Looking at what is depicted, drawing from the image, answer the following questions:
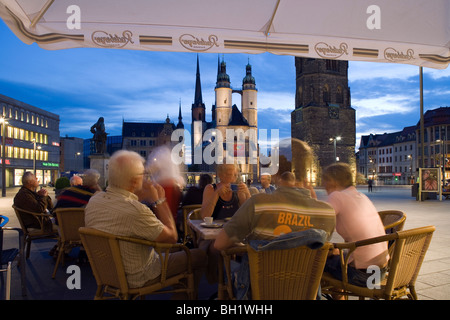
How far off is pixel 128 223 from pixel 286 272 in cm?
131

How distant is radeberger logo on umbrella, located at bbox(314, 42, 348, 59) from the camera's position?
14.0 ft

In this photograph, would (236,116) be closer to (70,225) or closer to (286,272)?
(70,225)

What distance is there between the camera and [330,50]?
429 centimetres

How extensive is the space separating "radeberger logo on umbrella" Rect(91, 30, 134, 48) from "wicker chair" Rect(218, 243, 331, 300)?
104 inches

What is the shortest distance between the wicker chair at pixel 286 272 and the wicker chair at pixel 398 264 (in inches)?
19.8

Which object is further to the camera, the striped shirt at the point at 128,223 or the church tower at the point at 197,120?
the church tower at the point at 197,120

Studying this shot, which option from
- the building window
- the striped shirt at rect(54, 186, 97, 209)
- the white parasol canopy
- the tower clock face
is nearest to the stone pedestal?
the striped shirt at rect(54, 186, 97, 209)

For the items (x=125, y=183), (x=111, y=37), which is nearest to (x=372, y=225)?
Answer: (x=125, y=183)

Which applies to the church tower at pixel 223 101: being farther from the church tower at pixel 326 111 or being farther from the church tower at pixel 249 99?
the church tower at pixel 326 111

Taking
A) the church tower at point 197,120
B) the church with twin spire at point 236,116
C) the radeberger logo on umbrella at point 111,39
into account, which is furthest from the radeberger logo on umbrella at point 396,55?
the church tower at point 197,120

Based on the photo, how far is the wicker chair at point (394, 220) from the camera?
392cm

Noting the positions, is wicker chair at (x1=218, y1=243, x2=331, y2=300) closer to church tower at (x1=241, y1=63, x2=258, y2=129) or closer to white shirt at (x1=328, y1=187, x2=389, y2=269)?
white shirt at (x1=328, y1=187, x2=389, y2=269)

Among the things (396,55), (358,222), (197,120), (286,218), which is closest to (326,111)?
(396,55)
